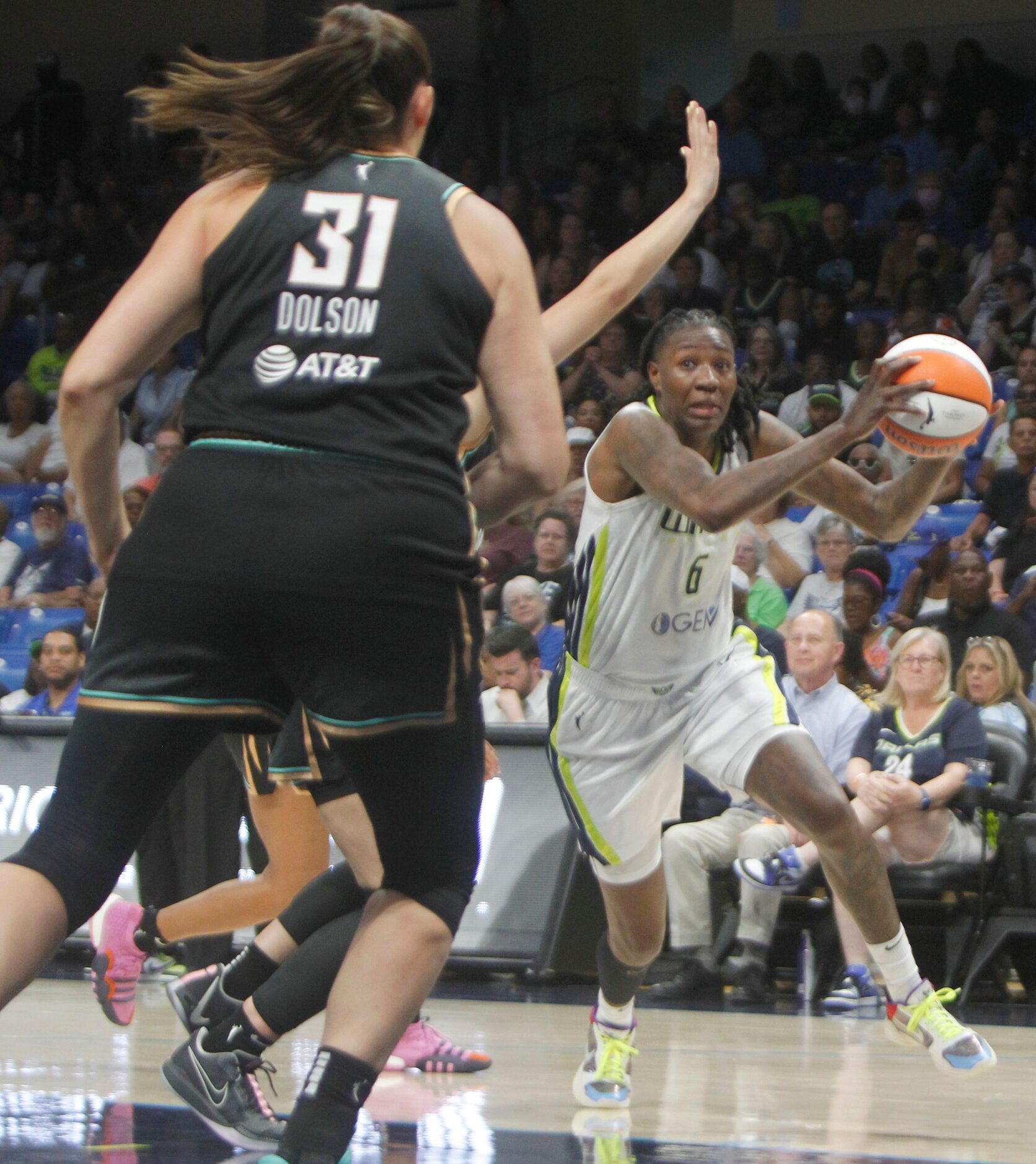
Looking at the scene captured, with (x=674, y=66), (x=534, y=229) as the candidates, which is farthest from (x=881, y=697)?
(x=674, y=66)

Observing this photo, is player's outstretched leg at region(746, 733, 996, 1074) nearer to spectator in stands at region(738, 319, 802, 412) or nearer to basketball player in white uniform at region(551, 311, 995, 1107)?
basketball player in white uniform at region(551, 311, 995, 1107)

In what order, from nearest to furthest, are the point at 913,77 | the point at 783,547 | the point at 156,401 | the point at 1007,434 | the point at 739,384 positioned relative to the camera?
the point at 739,384
the point at 783,547
the point at 1007,434
the point at 156,401
the point at 913,77

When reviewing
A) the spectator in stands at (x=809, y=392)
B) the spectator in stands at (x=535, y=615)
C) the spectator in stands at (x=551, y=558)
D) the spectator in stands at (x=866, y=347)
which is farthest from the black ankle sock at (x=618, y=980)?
the spectator in stands at (x=866, y=347)

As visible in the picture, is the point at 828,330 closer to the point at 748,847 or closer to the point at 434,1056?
the point at 748,847

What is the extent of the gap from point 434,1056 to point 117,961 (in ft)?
3.14

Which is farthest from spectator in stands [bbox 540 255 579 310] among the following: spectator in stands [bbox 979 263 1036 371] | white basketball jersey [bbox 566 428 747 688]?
white basketball jersey [bbox 566 428 747 688]

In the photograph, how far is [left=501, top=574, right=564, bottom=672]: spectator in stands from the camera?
887 centimetres

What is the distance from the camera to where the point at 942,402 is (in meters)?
4.18

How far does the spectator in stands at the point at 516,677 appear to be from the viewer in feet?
26.7

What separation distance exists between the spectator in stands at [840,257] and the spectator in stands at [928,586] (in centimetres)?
448

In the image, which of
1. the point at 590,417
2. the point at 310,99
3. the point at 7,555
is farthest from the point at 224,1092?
the point at 7,555

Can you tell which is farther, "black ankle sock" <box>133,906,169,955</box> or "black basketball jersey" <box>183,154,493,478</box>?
"black ankle sock" <box>133,906,169,955</box>

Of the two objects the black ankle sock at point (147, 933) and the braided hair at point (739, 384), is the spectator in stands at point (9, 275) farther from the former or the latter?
the braided hair at point (739, 384)

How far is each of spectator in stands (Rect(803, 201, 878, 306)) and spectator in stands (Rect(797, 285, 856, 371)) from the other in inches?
33.1
